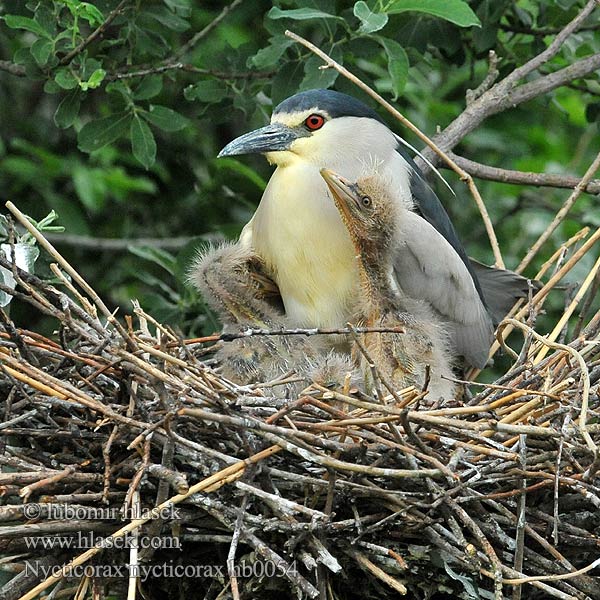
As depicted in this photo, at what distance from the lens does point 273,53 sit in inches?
130

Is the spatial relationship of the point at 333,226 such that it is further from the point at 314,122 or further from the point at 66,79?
the point at 66,79

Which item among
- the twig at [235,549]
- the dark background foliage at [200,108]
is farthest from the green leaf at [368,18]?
the twig at [235,549]

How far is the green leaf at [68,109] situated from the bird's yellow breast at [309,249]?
700 millimetres

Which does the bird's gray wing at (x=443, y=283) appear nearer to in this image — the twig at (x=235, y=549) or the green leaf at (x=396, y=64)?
the green leaf at (x=396, y=64)

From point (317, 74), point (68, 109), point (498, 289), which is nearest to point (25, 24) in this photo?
point (68, 109)

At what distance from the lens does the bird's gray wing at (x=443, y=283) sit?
3154mm

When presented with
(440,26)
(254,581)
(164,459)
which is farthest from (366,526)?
(440,26)

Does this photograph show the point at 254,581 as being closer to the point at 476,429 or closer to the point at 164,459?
the point at 164,459

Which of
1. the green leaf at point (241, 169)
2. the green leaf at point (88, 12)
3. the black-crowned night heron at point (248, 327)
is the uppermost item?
the green leaf at point (88, 12)

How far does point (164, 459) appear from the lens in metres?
2.24

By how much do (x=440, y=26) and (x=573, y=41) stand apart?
1.58 feet

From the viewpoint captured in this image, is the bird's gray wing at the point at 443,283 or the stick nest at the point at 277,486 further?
the bird's gray wing at the point at 443,283

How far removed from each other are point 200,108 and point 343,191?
1636 mm

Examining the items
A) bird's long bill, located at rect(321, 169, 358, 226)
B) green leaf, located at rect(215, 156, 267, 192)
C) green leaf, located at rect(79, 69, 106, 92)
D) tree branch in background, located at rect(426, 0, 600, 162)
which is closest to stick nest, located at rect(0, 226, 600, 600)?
bird's long bill, located at rect(321, 169, 358, 226)
